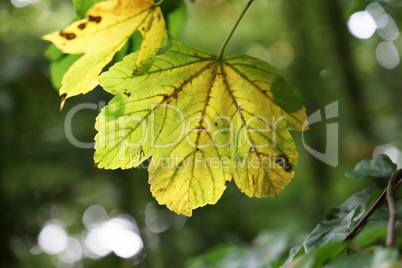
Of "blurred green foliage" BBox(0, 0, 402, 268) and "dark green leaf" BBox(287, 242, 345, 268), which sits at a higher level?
"blurred green foliage" BBox(0, 0, 402, 268)

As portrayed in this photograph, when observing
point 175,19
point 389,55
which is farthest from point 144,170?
point 389,55

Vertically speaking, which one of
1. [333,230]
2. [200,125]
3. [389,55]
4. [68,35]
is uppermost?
[389,55]

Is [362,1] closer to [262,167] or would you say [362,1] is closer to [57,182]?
[262,167]

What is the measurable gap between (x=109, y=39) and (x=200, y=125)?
30cm

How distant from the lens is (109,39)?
73 cm

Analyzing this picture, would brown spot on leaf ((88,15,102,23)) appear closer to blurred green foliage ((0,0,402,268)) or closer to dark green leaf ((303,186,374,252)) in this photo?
dark green leaf ((303,186,374,252))

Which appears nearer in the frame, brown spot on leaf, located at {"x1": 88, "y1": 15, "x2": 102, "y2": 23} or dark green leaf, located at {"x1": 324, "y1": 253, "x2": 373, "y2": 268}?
dark green leaf, located at {"x1": 324, "y1": 253, "x2": 373, "y2": 268}

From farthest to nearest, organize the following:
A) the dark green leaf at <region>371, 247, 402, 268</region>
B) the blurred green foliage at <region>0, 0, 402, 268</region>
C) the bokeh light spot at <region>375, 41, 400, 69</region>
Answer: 1. the bokeh light spot at <region>375, 41, 400, 69</region>
2. the blurred green foliage at <region>0, 0, 402, 268</region>
3. the dark green leaf at <region>371, 247, 402, 268</region>

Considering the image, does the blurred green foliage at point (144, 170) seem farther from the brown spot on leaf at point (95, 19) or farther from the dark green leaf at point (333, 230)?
the brown spot on leaf at point (95, 19)

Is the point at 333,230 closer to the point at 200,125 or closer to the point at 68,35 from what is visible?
the point at 200,125

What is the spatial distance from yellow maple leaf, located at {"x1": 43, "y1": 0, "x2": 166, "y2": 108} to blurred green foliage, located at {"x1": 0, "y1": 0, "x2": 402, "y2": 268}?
1.45 m

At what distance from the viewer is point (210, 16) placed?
14.9ft

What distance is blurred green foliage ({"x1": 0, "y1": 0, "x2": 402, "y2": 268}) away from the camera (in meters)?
3.22

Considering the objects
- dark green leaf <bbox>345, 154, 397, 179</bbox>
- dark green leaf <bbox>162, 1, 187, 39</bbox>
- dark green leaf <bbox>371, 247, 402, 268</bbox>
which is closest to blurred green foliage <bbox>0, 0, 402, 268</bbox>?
dark green leaf <bbox>345, 154, 397, 179</bbox>
